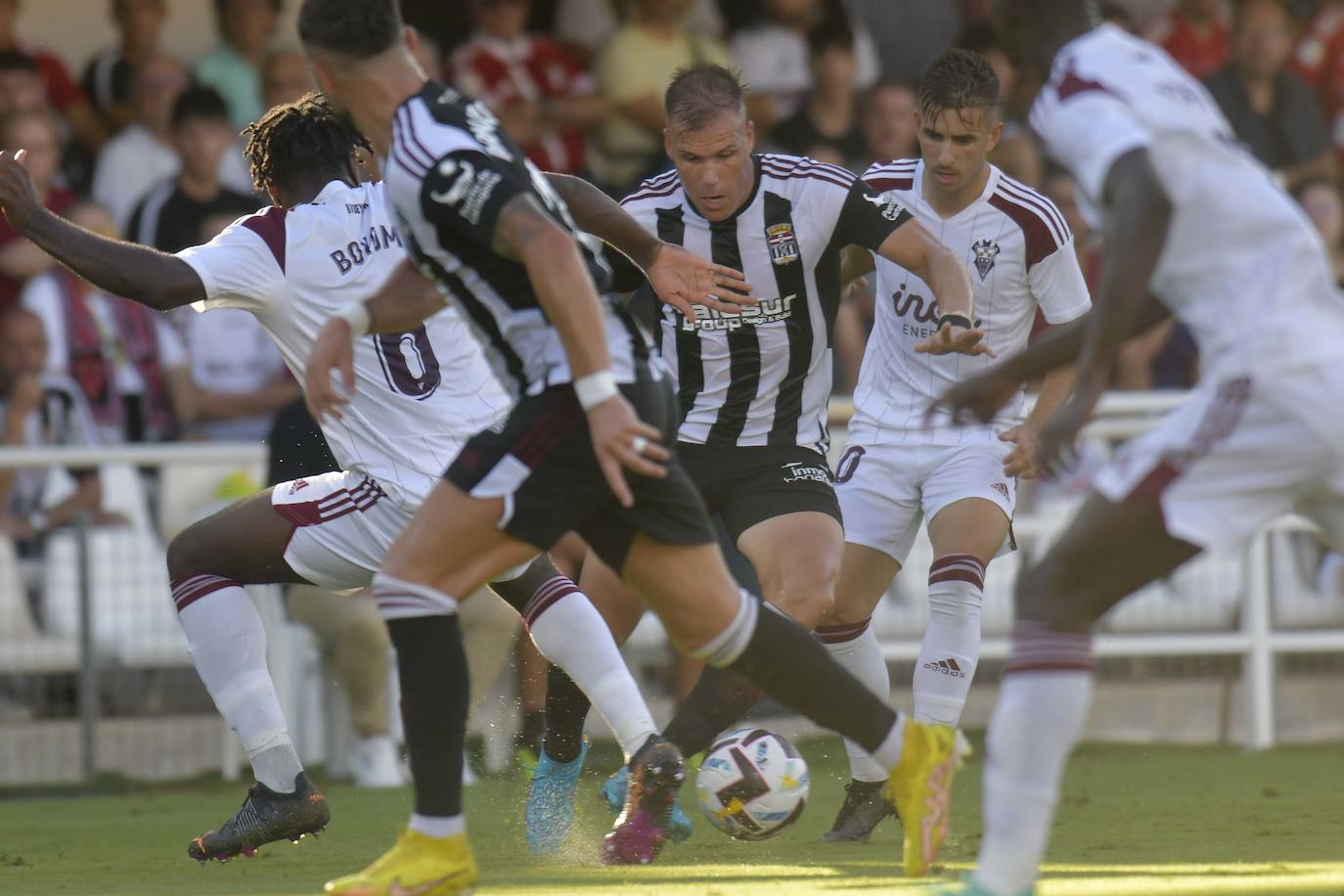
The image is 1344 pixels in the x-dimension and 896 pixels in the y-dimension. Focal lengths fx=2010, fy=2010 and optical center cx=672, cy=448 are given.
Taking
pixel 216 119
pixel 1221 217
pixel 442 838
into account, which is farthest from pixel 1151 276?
pixel 216 119

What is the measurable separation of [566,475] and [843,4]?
916 cm

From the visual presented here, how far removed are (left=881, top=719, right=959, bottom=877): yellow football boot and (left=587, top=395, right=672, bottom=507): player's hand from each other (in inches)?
46.9

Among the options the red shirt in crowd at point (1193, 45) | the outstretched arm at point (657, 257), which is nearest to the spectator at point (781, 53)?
the red shirt in crowd at point (1193, 45)

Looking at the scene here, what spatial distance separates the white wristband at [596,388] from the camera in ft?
15.6

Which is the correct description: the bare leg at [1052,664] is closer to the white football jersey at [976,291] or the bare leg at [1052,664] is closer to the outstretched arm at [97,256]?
the white football jersey at [976,291]

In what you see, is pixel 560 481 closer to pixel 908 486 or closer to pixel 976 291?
pixel 908 486

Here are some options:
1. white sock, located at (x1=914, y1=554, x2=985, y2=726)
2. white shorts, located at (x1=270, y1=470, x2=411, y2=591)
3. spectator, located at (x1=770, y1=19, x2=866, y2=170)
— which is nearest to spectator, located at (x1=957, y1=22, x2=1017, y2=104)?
spectator, located at (x1=770, y1=19, x2=866, y2=170)

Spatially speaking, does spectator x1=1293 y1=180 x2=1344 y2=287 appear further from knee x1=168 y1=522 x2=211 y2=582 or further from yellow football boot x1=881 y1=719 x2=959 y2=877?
knee x1=168 y1=522 x2=211 y2=582

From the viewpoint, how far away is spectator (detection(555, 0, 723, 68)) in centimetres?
1284

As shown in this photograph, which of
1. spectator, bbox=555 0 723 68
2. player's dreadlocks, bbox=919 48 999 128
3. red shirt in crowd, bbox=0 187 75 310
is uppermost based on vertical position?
spectator, bbox=555 0 723 68

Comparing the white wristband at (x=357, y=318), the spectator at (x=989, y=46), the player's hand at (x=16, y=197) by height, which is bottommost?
the white wristband at (x=357, y=318)

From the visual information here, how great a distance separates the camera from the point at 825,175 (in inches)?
277

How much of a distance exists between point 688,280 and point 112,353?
557 cm

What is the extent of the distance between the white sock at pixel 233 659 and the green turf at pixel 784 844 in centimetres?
47
